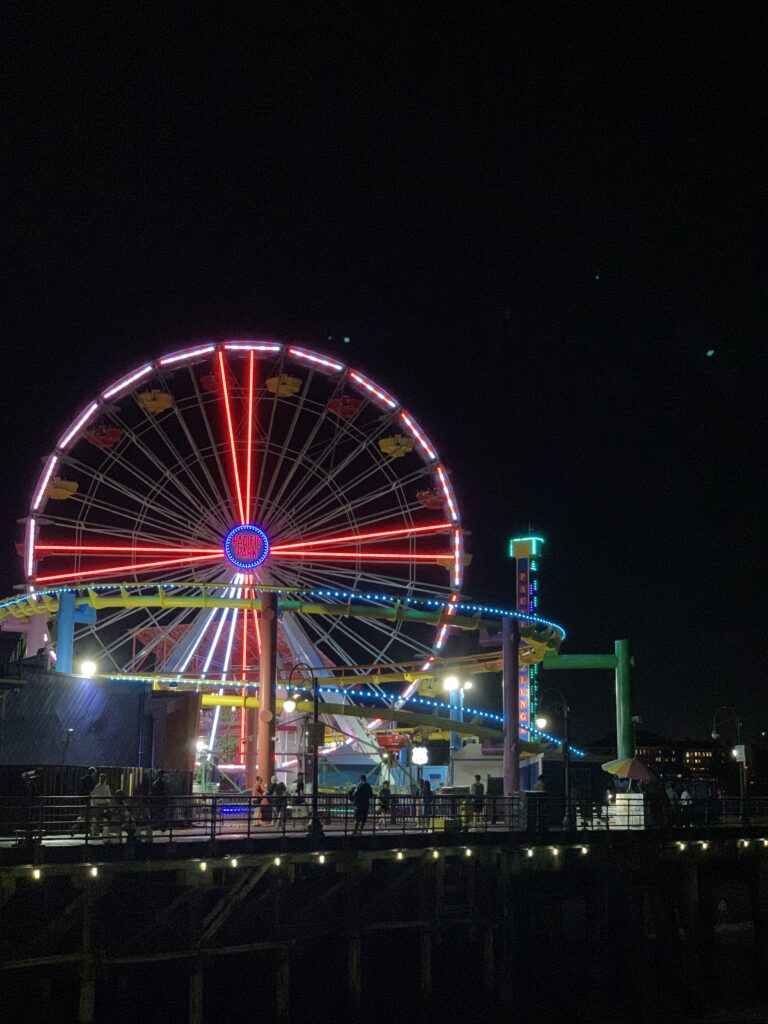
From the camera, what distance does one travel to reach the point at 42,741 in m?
34.1

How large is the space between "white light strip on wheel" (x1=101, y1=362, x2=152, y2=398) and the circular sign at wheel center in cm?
664

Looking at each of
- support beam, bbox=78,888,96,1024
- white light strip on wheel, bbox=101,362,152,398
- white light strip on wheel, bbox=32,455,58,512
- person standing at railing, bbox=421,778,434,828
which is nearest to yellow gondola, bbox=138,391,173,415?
white light strip on wheel, bbox=101,362,152,398

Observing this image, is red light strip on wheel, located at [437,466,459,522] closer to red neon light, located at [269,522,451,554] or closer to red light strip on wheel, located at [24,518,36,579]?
red neon light, located at [269,522,451,554]

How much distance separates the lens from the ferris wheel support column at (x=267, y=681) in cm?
3984

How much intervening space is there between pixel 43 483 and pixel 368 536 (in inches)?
469

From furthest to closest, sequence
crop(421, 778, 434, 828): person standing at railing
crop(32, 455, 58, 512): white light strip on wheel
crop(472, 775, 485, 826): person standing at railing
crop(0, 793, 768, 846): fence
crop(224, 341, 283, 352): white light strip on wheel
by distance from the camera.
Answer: crop(224, 341, 283, 352): white light strip on wheel, crop(32, 455, 58, 512): white light strip on wheel, crop(472, 775, 485, 826): person standing at railing, crop(421, 778, 434, 828): person standing at railing, crop(0, 793, 768, 846): fence

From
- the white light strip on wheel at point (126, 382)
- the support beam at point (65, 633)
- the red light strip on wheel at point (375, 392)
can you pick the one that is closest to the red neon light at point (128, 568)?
the support beam at point (65, 633)

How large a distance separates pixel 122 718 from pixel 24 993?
12.0m

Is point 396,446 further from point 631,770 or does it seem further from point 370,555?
point 631,770

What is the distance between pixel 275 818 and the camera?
91.9ft

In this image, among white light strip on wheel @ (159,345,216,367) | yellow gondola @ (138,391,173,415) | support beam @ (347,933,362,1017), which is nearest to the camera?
support beam @ (347,933,362,1017)

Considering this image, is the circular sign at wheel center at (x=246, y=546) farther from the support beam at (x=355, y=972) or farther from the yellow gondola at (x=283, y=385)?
the support beam at (x=355, y=972)

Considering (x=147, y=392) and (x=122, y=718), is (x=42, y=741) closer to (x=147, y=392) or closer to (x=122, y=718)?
(x=122, y=718)

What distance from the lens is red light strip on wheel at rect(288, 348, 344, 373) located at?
4997 centimetres
